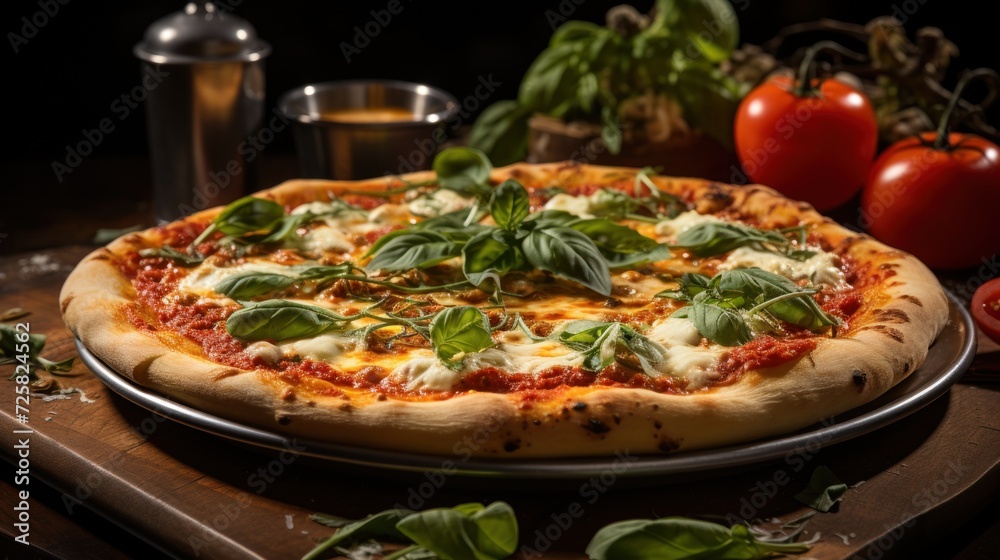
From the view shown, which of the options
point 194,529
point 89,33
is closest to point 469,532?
point 194,529

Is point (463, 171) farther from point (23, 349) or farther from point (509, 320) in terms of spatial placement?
point (23, 349)

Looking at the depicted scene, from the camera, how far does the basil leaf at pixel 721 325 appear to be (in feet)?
7.95

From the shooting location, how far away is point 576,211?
3494mm

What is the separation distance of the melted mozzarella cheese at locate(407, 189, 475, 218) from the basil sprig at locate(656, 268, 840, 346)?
3.27ft

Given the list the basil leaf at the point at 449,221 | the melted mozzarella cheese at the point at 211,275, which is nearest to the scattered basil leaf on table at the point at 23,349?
the melted mozzarella cheese at the point at 211,275

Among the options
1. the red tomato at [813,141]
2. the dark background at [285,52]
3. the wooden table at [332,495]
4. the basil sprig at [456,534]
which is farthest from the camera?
the dark background at [285,52]

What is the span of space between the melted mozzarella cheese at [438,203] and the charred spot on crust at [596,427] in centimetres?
150

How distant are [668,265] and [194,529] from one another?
1.62 m

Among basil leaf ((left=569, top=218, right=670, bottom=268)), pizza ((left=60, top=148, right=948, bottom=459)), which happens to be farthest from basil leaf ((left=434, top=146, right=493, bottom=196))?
basil leaf ((left=569, top=218, right=670, bottom=268))

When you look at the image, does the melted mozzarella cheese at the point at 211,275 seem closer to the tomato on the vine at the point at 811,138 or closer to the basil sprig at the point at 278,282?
the basil sprig at the point at 278,282

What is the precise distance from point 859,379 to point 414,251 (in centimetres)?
116

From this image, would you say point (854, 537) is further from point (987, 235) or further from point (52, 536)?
point (987, 235)

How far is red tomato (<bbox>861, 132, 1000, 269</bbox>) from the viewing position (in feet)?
11.6

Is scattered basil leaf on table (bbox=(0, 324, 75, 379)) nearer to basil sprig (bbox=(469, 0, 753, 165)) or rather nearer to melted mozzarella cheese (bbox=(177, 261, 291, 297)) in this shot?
melted mozzarella cheese (bbox=(177, 261, 291, 297))
